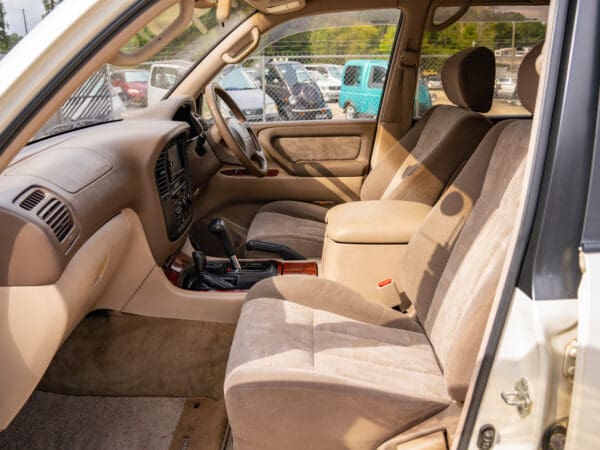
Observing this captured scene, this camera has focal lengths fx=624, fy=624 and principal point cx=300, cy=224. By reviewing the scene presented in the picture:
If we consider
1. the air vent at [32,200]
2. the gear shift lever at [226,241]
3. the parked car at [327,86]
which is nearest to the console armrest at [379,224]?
the gear shift lever at [226,241]

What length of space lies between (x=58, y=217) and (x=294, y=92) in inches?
111

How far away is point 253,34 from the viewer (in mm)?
3174

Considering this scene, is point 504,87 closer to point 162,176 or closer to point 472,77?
point 472,77

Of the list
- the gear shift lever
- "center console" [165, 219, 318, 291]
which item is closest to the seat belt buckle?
"center console" [165, 219, 318, 291]

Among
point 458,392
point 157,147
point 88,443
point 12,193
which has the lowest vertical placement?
point 88,443

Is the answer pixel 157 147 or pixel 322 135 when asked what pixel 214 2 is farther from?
pixel 322 135

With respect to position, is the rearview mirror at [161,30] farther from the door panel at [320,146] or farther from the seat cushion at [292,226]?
the door panel at [320,146]

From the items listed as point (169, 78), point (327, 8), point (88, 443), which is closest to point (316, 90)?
point (327, 8)

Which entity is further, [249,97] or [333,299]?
[249,97]

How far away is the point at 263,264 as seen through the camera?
2.78 m

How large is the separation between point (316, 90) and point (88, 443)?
283 cm

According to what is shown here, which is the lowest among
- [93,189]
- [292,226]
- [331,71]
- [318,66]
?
[292,226]

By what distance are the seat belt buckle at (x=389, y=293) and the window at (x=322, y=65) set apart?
1538mm

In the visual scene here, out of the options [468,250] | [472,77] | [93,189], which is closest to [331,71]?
[472,77]
